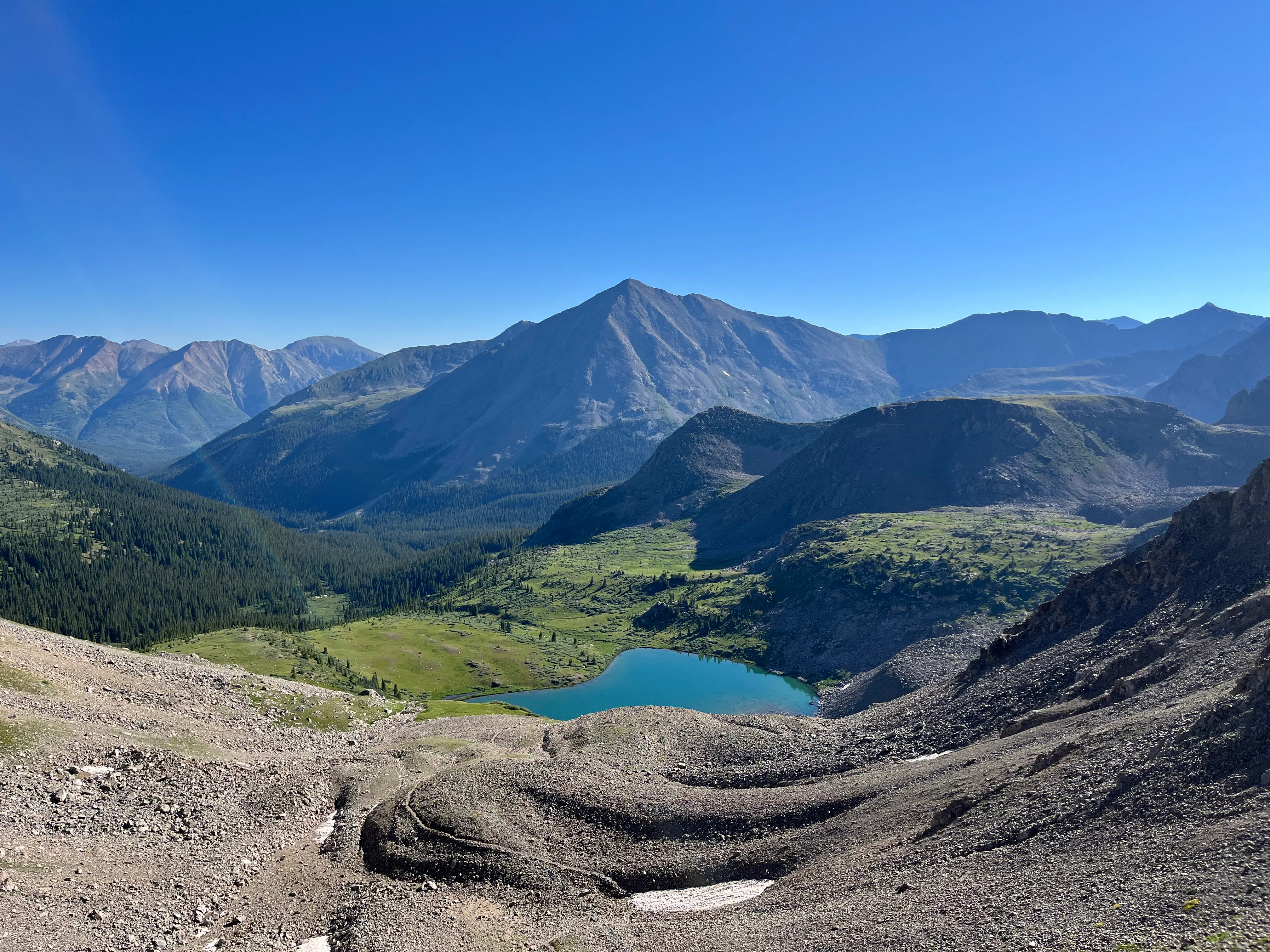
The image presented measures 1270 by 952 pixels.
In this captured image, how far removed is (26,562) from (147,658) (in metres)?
149

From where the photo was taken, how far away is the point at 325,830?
55.6m

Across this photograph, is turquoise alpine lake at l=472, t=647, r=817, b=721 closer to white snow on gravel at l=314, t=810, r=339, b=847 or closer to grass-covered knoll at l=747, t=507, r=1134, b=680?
grass-covered knoll at l=747, t=507, r=1134, b=680

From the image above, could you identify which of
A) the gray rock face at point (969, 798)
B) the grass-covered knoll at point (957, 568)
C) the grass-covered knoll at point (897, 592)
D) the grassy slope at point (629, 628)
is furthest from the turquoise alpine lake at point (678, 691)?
the gray rock face at point (969, 798)

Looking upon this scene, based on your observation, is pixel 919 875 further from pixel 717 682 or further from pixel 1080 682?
pixel 717 682

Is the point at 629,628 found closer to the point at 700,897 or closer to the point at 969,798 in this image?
the point at 700,897

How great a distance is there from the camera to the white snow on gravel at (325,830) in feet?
177

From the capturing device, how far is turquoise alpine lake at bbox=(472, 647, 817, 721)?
12606 cm


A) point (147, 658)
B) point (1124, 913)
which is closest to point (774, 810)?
point (1124, 913)

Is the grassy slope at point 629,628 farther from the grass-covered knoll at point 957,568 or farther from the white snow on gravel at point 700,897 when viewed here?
the white snow on gravel at point 700,897

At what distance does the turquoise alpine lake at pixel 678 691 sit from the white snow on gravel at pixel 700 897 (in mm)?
76816

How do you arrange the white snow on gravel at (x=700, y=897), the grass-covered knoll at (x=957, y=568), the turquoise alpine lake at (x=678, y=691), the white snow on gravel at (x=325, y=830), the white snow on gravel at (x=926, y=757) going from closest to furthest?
the white snow on gravel at (x=700, y=897)
the white snow on gravel at (x=325, y=830)
the white snow on gravel at (x=926, y=757)
the turquoise alpine lake at (x=678, y=691)
the grass-covered knoll at (x=957, y=568)

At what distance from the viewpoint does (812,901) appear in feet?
127

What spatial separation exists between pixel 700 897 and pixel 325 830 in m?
29.8

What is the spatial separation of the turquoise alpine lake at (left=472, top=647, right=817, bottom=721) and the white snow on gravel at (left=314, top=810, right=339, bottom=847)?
64.4 metres
